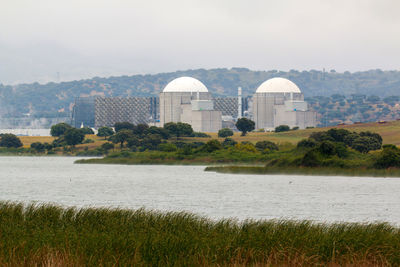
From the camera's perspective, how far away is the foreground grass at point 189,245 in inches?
973

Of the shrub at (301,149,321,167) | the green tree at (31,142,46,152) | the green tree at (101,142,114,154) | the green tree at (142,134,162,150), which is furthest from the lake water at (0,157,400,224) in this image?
the green tree at (31,142,46,152)

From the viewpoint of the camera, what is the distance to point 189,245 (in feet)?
87.5

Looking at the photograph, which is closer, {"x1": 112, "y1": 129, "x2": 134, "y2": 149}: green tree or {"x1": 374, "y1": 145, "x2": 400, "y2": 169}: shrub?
{"x1": 374, "y1": 145, "x2": 400, "y2": 169}: shrub

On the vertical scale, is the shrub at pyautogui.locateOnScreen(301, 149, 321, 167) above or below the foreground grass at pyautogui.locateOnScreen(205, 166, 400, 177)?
above

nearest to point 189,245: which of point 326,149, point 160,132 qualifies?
point 326,149

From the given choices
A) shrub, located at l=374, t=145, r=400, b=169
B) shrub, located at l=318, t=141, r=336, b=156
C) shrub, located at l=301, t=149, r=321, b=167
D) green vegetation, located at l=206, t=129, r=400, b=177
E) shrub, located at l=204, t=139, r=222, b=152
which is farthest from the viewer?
shrub, located at l=204, t=139, r=222, b=152

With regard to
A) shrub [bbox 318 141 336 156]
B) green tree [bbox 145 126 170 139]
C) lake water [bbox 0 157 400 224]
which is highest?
green tree [bbox 145 126 170 139]

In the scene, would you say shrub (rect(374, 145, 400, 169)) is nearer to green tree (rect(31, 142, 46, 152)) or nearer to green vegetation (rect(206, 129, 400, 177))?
green vegetation (rect(206, 129, 400, 177))

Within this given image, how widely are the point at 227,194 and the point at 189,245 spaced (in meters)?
45.1

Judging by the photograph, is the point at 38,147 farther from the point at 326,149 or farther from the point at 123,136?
the point at 326,149

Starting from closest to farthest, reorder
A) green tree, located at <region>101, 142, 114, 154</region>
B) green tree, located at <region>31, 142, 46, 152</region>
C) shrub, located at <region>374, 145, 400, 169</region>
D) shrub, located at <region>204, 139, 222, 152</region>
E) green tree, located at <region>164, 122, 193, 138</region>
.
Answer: shrub, located at <region>374, 145, 400, 169</region> < shrub, located at <region>204, 139, 222, 152</region> < green tree, located at <region>101, 142, 114, 154</region> < green tree, located at <region>164, 122, 193, 138</region> < green tree, located at <region>31, 142, 46, 152</region>

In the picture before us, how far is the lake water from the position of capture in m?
54.9

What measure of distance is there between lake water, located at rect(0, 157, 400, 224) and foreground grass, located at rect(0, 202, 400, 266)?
14717 millimetres

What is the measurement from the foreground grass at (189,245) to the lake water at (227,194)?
48.3 feet
